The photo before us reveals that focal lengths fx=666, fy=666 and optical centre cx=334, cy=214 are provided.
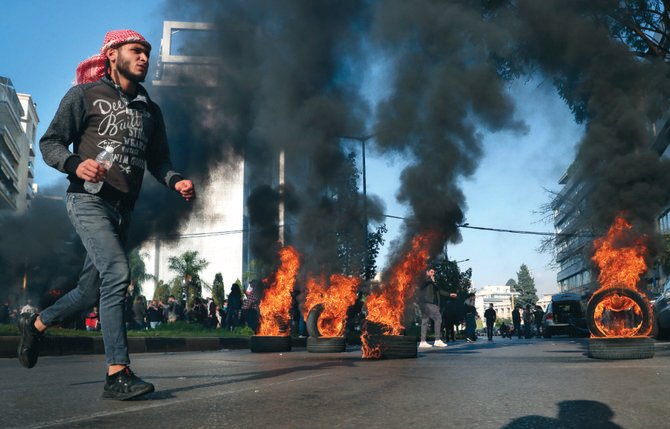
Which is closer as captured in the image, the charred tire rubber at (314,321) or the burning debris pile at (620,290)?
the burning debris pile at (620,290)

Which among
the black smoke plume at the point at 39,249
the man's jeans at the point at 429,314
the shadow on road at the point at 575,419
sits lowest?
the shadow on road at the point at 575,419

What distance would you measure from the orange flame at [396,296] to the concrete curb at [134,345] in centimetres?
418

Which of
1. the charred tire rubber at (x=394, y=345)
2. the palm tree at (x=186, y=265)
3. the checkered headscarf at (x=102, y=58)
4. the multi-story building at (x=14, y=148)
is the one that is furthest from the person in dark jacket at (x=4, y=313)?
the palm tree at (x=186, y=265)

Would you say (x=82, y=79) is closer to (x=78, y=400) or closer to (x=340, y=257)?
(x=78, y=400)

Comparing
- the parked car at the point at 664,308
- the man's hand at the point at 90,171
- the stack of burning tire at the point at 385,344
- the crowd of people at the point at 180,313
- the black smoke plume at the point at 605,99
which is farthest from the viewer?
the crowd of people at the point at 180,313

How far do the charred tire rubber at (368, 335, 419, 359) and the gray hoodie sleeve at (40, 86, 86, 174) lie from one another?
221 inches

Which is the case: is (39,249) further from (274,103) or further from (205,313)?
(274,103)

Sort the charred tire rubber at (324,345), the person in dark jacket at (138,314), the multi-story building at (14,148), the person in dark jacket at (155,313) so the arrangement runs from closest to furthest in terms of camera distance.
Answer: the charred tire rubber at (324,345)
the person in dark jacket at (138,314)
the person in dark jacket at (155,313)
the multi-story building at (14,148)

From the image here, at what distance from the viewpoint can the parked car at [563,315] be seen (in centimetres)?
2703

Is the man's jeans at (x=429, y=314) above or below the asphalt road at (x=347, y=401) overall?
above

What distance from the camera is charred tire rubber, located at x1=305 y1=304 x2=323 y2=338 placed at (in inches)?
474

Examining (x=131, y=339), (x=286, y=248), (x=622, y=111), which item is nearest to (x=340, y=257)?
(x=286, y=248)

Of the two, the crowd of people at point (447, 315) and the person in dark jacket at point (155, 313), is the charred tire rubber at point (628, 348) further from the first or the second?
the person in dark jacket at point (155, 313)

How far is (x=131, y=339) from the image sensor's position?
13.1 meters
